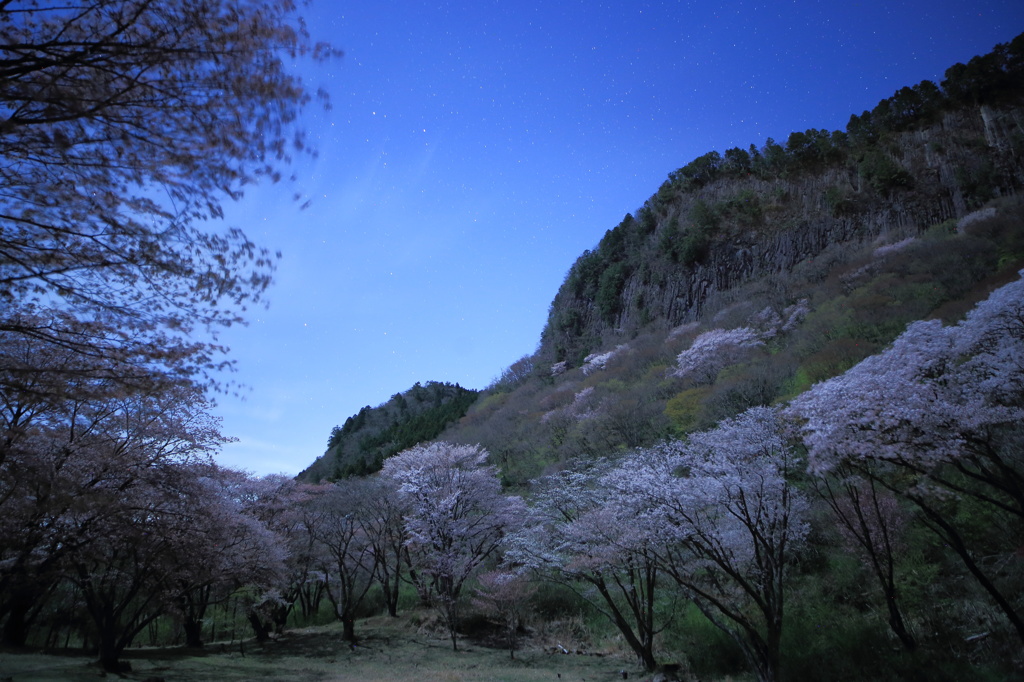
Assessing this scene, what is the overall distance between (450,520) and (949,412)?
17392mm

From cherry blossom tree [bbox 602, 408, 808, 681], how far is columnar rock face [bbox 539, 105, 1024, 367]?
31.5 metres

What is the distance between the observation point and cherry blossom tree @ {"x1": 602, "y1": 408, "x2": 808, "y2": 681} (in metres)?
10.9

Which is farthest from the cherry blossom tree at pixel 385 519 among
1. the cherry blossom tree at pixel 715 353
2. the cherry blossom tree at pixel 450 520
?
the cherry blossom tree at pixel 715 353

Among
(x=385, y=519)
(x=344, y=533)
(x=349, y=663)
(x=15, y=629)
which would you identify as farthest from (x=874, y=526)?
(x=15, y=629)

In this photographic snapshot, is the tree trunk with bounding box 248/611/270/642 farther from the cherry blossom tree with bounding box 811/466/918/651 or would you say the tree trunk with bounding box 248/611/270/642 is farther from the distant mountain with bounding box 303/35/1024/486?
the cherry blossom tree with bounding box 811/466/918/651

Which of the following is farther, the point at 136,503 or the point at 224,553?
the point at 224,553

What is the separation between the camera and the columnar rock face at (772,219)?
119 ft

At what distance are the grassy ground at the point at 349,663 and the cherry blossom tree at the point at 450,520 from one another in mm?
1876

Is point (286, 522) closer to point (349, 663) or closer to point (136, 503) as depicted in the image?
point (349, 663)

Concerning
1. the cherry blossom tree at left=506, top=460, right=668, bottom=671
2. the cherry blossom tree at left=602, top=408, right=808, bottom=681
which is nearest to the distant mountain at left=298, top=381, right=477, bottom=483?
the cherry blossom tree at left=506, top=460, right=668, bottom=671

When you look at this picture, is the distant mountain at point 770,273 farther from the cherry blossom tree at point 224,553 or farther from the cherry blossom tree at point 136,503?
the cherry blossom tree at point 136,503

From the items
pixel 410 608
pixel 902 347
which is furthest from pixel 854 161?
pixel 410 608

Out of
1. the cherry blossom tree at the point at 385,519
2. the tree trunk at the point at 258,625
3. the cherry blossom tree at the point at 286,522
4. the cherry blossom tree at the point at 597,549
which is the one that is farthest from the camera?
the cherry blossom tree at the point at 286,522

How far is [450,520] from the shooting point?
21.3 m
